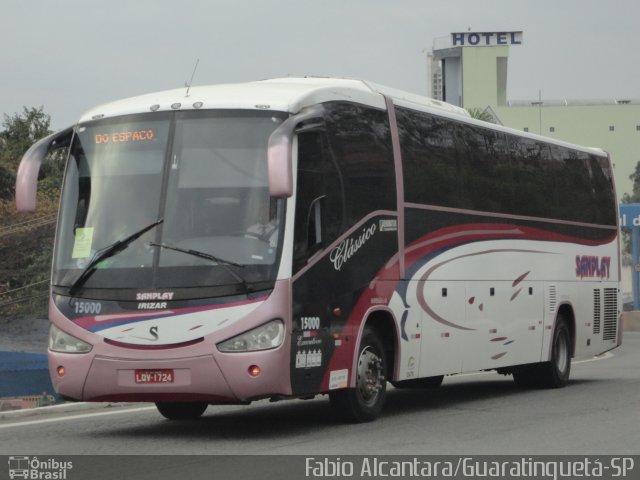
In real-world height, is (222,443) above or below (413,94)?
below

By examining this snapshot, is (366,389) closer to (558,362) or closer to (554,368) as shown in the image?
(554,368)

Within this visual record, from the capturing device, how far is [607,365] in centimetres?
2619

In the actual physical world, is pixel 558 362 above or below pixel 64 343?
below

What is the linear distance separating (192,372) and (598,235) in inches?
424

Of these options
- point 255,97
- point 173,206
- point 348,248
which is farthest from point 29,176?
point 348,248

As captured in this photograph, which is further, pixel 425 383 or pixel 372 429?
pixel 425 383

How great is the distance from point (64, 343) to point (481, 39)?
388 ft

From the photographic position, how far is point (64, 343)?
11.9 m

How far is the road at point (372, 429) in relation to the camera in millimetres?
10828

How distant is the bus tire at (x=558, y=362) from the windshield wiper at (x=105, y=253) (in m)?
8.42
